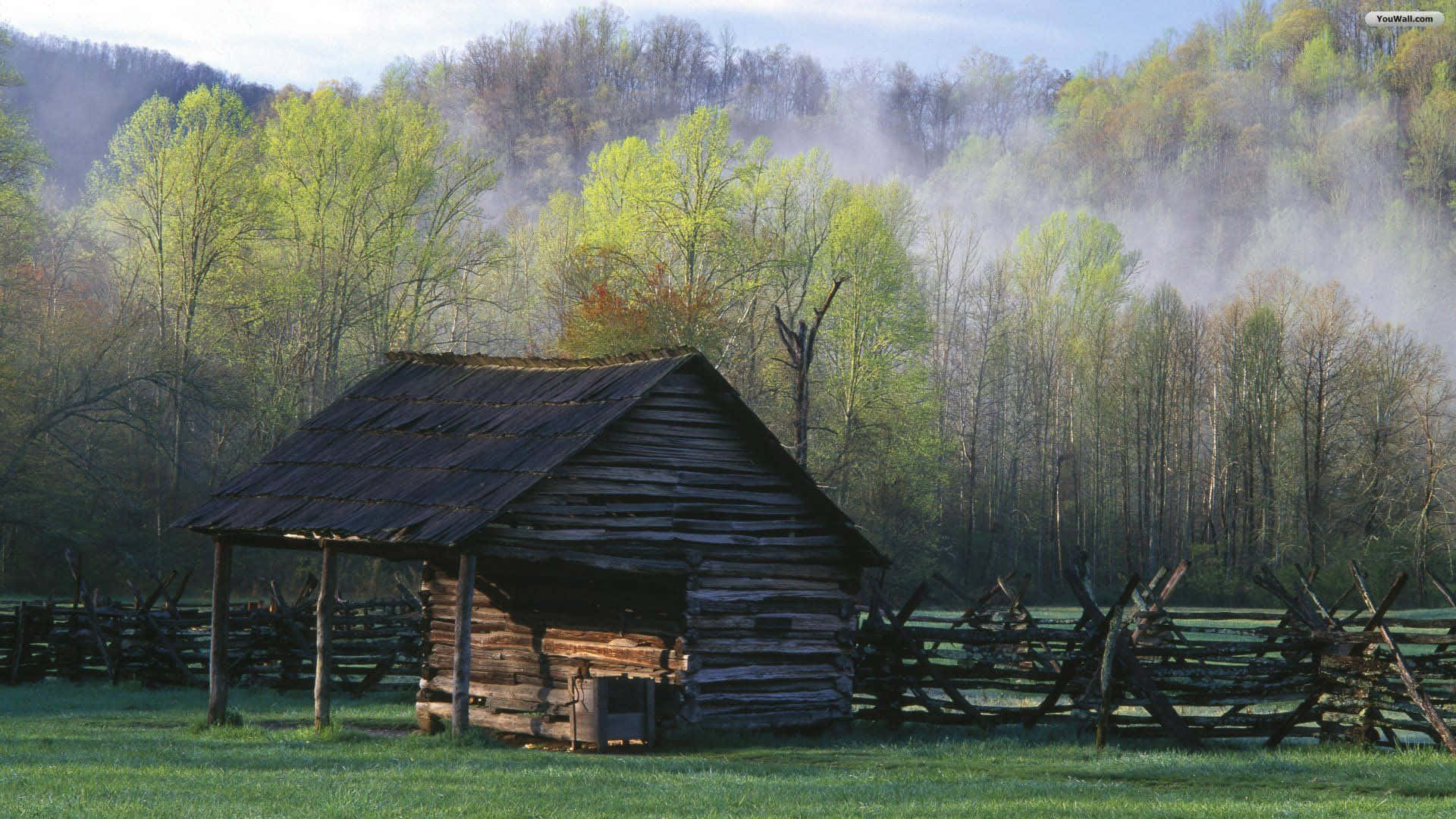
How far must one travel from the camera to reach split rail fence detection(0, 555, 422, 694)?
71.2 feet

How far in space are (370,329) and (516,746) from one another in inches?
1279

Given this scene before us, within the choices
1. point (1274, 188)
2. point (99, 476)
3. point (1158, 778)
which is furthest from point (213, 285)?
point (1274, 188)

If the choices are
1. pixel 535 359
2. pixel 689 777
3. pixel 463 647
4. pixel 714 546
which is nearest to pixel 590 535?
pixel 714 546

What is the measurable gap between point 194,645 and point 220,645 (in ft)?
20.9

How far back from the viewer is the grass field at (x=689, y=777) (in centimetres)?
1058

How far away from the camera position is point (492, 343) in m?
63.7

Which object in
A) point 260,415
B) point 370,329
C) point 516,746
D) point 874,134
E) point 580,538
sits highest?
point 874,134

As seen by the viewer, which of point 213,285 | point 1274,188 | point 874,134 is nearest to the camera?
point 213,285

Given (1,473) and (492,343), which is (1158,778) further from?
(492,343)

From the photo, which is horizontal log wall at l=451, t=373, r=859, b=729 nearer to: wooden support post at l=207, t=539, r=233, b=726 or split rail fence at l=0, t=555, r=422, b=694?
wooden support post at l=207, t=539, r=233, b=726

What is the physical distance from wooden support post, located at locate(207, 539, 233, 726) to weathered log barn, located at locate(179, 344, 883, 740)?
2.1 inches

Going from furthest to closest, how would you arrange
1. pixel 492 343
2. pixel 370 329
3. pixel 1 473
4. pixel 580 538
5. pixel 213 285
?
pixel 492 343 → pixel 370 329 → pixel 213 285 → pixel 1 473 → pixel 580 538

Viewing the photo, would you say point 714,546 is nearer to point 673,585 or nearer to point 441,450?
point 673,585

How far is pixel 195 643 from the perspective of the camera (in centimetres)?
2234
